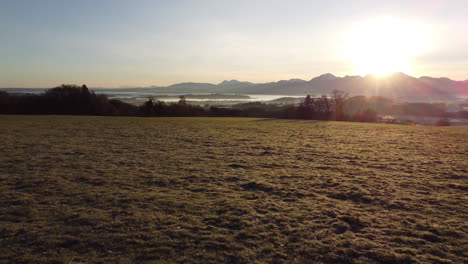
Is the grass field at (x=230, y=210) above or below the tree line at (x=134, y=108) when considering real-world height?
below

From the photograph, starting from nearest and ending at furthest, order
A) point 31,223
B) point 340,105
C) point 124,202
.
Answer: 1. point 31,223
2. point 124,202
3. point 340,105

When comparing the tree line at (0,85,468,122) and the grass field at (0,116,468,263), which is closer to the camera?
the grass field at (0,116,468,263)

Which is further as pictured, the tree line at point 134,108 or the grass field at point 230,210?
the tree line at point 134,108

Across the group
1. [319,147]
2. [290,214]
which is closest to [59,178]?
[290,214]

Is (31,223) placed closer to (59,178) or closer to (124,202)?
(124,202)

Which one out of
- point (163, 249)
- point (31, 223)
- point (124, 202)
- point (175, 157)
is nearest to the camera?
point (163, 249)

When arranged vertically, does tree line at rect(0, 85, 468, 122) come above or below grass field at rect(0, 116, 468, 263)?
above

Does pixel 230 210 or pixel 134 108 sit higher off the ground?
pixel 134 108

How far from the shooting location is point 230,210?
4770 mm

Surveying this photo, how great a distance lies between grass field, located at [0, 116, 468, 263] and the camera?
3.46 m

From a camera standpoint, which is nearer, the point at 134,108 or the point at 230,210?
the point at 230,210

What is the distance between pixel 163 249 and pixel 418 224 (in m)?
4.13

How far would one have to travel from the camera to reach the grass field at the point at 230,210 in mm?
3465

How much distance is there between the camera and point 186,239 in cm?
376
